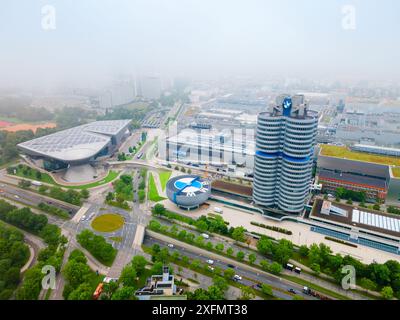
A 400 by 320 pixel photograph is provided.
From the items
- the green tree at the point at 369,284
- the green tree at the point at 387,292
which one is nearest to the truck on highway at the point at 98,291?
the green tree at the point at 369,284

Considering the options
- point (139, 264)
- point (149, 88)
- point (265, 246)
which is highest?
point (149, 88)

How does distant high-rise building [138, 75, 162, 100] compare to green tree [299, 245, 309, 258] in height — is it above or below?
above

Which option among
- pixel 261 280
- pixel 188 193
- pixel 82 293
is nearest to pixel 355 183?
pixel 261 280

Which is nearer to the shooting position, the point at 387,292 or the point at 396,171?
the point at 387,292

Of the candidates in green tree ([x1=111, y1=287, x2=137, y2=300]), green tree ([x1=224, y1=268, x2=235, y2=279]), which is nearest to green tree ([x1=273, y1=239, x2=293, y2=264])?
green tree ([x1=224, y1=268, x2=235, y2=279])

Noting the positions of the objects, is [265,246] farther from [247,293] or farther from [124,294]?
[124,294]

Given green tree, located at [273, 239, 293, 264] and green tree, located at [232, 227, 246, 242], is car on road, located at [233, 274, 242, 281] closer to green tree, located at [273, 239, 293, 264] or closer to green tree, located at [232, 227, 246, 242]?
green tree, located at [273, 239, 293, 264]

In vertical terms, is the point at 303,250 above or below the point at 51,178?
below
